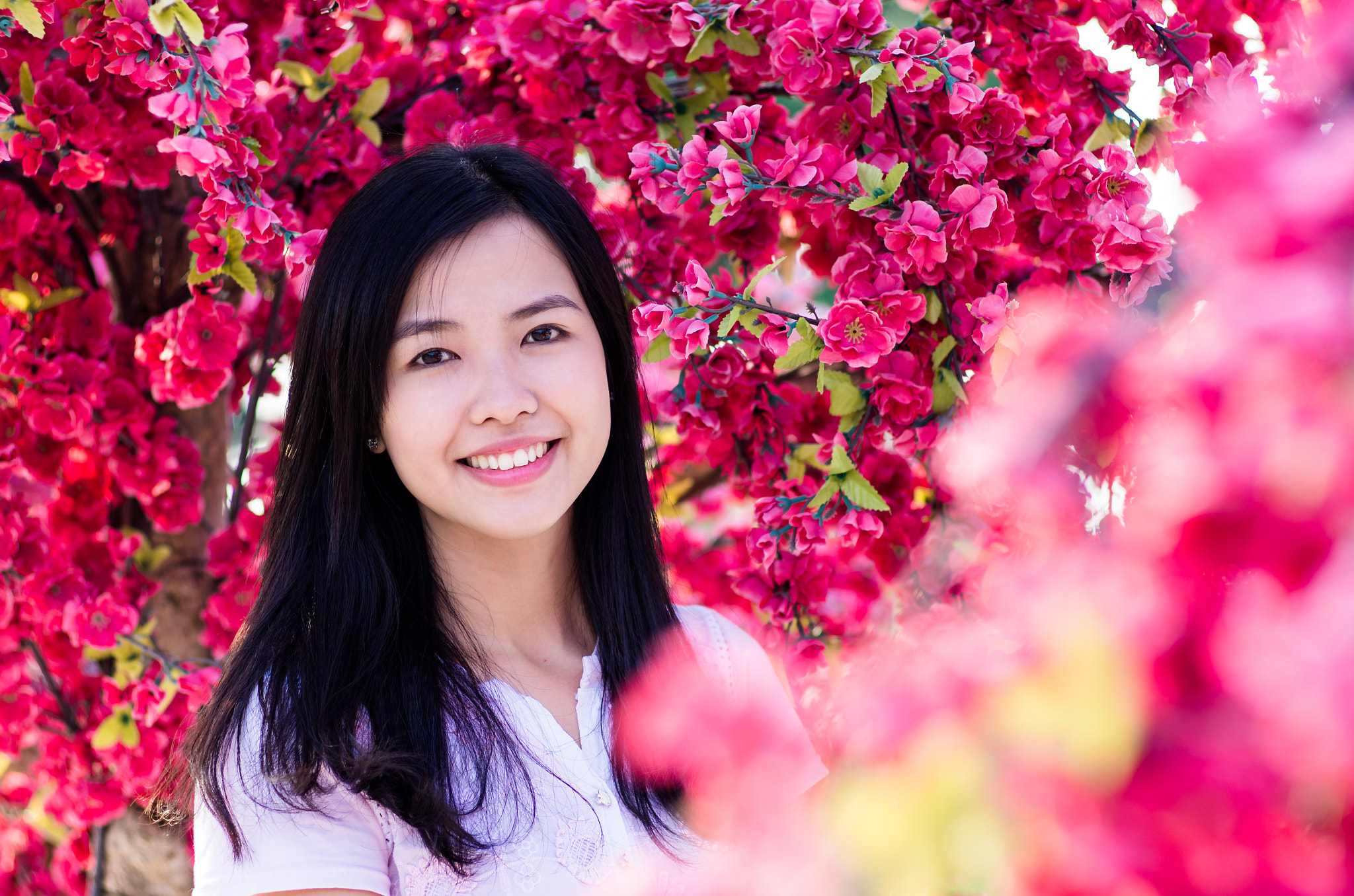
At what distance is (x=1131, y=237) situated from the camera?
1.26 metres

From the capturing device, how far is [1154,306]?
1.36m

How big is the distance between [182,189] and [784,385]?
1094 mm

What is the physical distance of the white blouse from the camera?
47.0 inches

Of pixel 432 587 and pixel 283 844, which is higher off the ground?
pixel 432 587

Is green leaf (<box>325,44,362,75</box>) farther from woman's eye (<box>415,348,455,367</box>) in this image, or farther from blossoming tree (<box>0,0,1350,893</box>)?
woman's eye (<box>415,348,455,367</box>)

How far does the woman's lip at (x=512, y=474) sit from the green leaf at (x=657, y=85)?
1.87 ft

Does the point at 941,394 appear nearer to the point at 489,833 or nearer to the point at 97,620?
the point at 489,833

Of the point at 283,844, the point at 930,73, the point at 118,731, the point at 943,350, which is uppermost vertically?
the point at 930,73

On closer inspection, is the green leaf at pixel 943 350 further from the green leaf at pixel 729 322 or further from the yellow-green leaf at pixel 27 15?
the yellow-green leaf at pixel 27 15

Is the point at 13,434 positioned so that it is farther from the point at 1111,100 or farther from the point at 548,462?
the point at 1111,100

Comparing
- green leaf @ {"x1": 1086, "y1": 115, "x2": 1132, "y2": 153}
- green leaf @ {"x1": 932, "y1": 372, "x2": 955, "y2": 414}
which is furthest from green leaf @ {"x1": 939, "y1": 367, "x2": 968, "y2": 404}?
green leaf @ {"x1": 1086, "y1": 115, "x2": 1132, "y2": 153}

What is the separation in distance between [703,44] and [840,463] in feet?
1.88

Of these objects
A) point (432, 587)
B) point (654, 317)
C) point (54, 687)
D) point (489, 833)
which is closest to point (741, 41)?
point (654, 317)

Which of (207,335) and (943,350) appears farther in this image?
(207,335)
